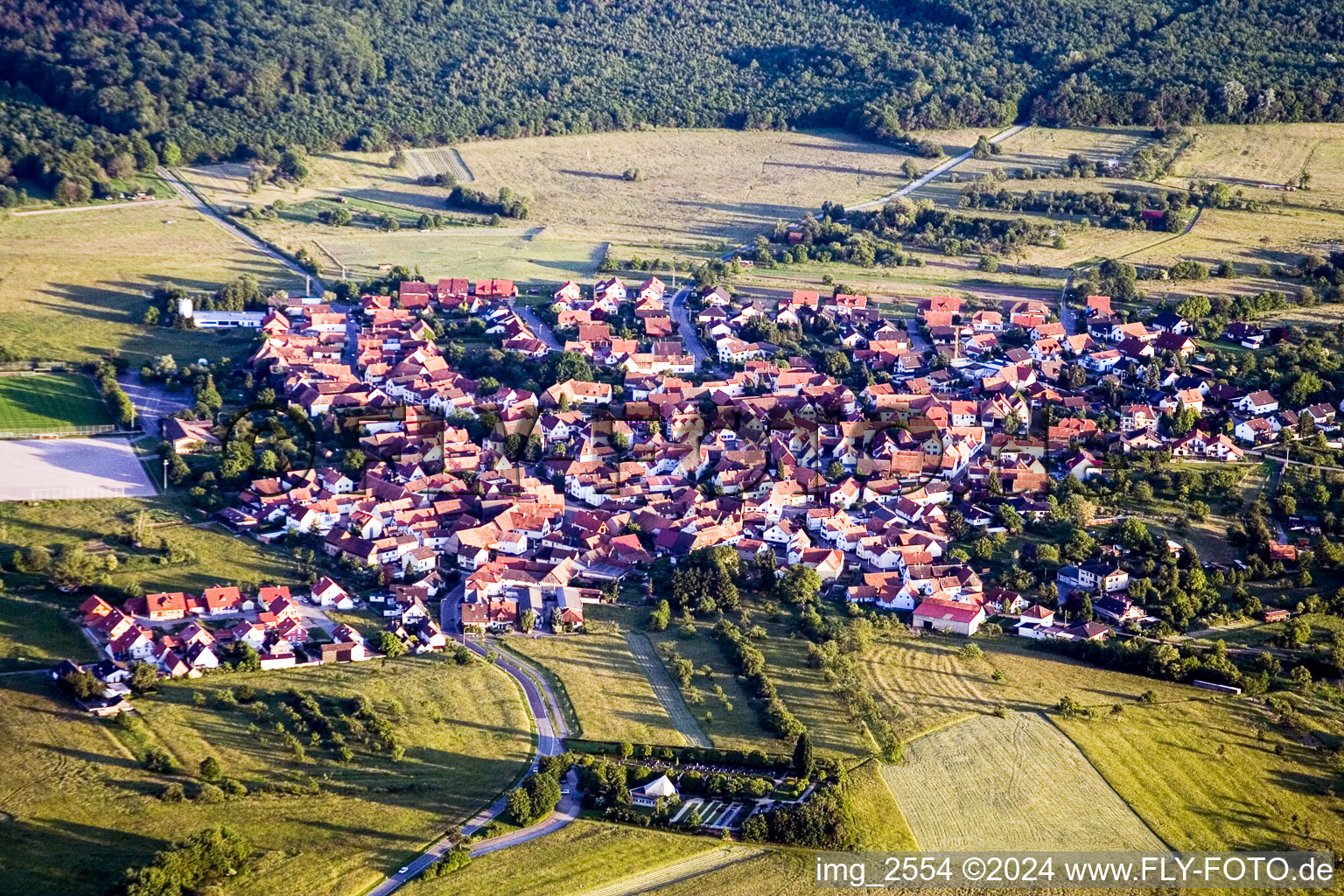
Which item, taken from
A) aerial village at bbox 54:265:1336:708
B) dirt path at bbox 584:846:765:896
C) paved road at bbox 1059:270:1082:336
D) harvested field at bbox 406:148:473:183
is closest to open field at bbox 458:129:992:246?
harvested field at bbox 406:148:473:183

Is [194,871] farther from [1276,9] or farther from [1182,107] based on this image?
[1276,9]

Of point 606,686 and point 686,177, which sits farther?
point 686,177

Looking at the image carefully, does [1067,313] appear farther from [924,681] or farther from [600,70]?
[600,70]

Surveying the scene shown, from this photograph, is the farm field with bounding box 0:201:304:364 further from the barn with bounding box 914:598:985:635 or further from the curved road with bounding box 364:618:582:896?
the barn with bounding box 914:598:985:635

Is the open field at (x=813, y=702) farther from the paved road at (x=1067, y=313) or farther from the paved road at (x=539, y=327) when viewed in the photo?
the paved road at (x=1067, y=313)

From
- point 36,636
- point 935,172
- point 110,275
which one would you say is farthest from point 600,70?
point 36,636

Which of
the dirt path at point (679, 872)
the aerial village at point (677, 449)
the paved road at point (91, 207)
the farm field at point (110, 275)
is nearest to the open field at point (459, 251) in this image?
the farm field at point (110, 275)
